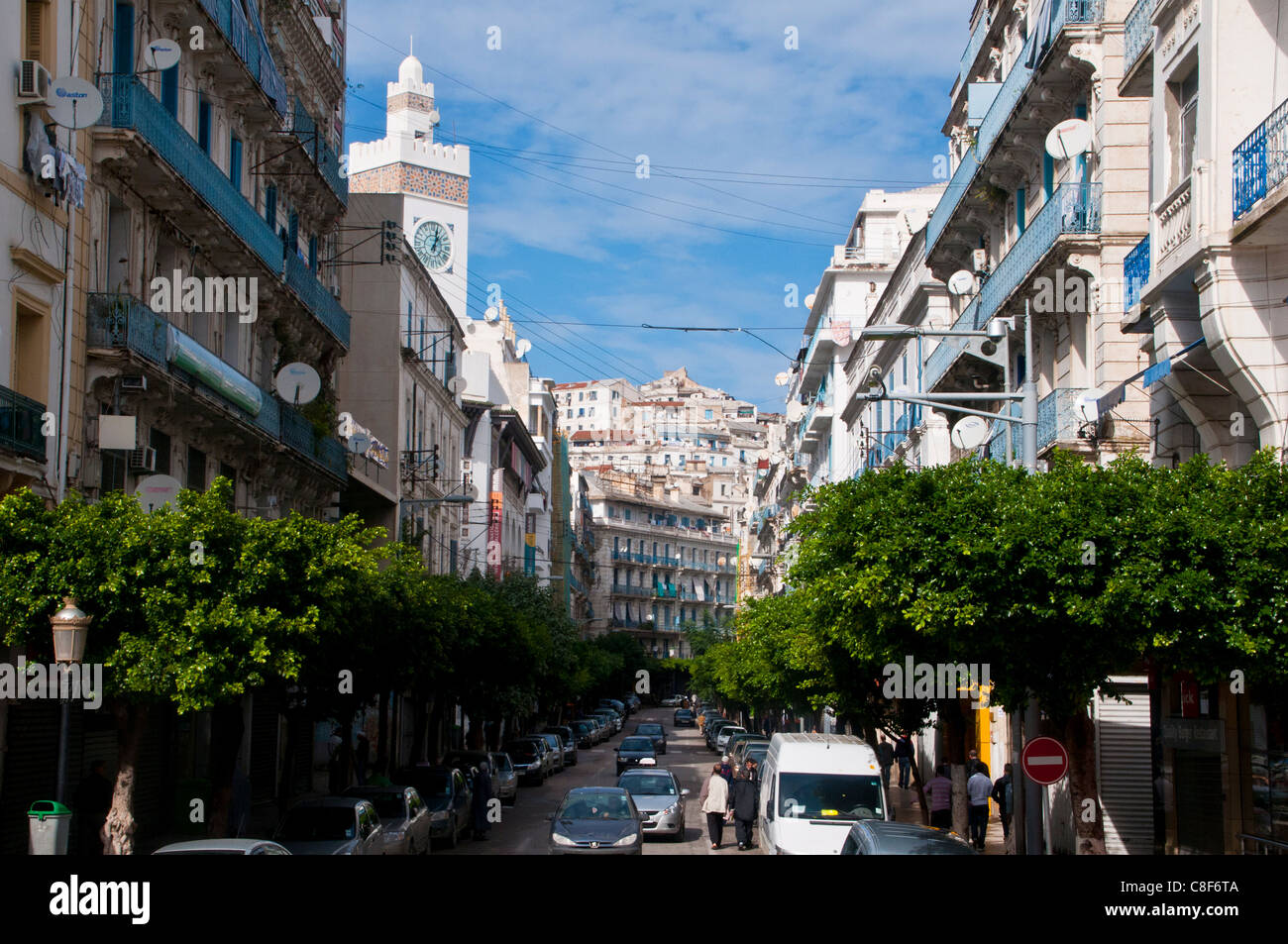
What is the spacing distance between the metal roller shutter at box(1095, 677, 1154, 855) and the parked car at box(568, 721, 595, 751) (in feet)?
152

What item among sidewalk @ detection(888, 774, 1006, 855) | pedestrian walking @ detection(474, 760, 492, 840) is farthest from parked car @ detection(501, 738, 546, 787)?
pedestrian walking @ detection(474, 760, 492, 840)

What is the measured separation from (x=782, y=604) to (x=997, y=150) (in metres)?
15.4

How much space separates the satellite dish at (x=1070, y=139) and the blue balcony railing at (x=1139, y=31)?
2.77m

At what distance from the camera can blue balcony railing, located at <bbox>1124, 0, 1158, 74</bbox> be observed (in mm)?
20281

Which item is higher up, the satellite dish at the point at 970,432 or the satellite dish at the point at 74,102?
the satellite dish at the point at 74,102

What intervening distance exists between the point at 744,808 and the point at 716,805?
0.63 m

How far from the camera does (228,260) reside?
2883 centimetres

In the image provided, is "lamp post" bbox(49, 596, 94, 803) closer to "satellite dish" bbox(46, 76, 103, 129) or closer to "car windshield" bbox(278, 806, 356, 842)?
"car windshield" bbox(278, 806, 356, 842)

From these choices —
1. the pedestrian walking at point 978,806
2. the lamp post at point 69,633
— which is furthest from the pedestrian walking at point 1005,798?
the lamp post at point 69,633

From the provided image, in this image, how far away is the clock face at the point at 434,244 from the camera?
279 ft

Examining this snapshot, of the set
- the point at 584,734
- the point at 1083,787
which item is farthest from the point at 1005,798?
the point at 584,734

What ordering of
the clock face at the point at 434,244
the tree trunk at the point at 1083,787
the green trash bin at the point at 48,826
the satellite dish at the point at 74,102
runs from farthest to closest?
the clock face at the point at 434,244
the satellite dish at the point at 74,102
the tree trunk at the point at 1083,787
the green trash bin at the point at 48,826

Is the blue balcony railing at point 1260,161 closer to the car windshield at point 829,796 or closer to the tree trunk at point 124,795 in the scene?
the car windshield at point 829,796

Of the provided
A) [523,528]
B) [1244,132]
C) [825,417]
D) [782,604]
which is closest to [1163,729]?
[1244,132]
